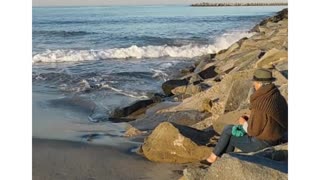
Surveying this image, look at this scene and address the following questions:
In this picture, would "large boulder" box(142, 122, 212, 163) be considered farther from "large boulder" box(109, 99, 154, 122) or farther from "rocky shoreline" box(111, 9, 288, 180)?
"large boulder" box(109, 99, 154, 122)

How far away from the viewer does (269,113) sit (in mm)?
4047

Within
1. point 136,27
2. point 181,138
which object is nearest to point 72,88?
point 136,27

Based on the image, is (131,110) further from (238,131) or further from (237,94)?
(238,131)

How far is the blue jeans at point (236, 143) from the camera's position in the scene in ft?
13.5

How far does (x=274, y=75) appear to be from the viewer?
182 inches

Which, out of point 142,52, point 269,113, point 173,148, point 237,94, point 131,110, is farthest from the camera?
point 131,110

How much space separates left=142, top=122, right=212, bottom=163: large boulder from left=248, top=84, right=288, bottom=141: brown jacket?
51 centimetres

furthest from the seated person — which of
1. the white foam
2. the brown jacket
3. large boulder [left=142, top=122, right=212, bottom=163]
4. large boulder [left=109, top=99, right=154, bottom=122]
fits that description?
large boulder [left=109, top=99, right=154, bottom=122]

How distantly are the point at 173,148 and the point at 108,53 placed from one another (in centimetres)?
109

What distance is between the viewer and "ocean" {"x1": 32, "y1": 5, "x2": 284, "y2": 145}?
15.7ft

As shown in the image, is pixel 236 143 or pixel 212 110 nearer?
pixel 236 143

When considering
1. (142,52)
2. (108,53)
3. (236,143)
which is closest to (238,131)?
(236,143)

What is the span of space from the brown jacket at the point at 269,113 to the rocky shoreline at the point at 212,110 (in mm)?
126
